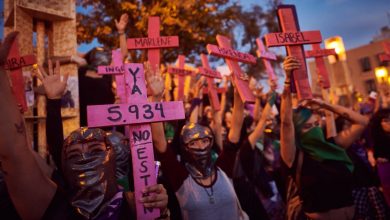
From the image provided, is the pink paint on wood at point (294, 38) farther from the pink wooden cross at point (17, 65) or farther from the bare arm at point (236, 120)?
the pink wooden cross at point (17, 65)

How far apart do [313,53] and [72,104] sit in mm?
3346

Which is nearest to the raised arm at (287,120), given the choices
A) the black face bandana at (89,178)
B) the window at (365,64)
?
the black face bandana at (89,178)

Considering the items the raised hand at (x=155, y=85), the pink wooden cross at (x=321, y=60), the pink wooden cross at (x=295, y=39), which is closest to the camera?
the raised hand at (x=155, y=85)

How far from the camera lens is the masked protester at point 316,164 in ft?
8.87

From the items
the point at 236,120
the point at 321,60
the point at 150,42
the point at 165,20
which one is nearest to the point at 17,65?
the point at 150,42

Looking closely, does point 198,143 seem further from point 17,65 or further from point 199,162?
point 17,65

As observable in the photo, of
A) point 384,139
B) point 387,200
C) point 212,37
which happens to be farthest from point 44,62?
point 212,37

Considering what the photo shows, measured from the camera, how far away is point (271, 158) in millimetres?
5203

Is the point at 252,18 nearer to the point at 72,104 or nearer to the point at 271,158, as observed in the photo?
the point at 271,158

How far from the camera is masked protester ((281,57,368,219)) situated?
2705 mm

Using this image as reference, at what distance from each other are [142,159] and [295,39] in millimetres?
1741

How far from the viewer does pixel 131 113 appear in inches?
69.2

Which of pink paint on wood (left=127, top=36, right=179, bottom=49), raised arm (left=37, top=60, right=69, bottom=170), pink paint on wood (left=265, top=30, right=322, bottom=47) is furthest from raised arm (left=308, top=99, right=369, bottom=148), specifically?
raised arm (left=37, top=60, right=69, bottom=170)

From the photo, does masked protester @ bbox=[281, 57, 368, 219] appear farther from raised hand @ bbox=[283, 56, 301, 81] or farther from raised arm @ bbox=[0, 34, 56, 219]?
raised arm @ bbox=[0, 34, 56, 219]
